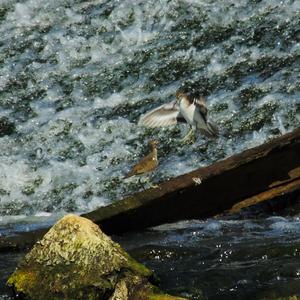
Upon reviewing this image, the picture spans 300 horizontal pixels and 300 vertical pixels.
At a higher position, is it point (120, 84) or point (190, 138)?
point (120, 84)

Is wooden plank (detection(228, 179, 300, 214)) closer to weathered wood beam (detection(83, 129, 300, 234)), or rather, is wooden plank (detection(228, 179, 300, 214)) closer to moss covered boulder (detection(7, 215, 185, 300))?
weathered wood beam (detection(83, 129, 300, 234))

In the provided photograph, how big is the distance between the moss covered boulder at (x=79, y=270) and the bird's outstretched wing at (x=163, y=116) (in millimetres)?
3240

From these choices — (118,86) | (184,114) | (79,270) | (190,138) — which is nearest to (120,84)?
(118,86)

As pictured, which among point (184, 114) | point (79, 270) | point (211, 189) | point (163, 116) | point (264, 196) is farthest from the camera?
point (163, 116)

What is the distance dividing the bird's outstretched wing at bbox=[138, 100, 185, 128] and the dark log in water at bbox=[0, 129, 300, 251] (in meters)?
1.35

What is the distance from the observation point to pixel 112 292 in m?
4.80

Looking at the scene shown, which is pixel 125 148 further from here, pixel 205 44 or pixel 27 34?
pixel 27 34

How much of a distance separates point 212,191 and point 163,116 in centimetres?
164

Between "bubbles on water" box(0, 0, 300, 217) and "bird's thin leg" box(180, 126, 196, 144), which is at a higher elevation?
"bubbles on water" box(0, 0, 300, 217)

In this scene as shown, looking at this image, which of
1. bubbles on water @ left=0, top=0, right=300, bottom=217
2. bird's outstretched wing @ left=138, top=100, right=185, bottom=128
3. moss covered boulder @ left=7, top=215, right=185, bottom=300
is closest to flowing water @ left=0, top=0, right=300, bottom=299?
bubbles on water @ left=0, top=0, right=300, bottom=217

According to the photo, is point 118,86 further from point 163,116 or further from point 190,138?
point 163,116

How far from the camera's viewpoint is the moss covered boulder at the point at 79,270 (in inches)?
189

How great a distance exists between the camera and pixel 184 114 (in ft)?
25.8

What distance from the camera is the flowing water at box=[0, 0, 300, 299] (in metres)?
8.95
